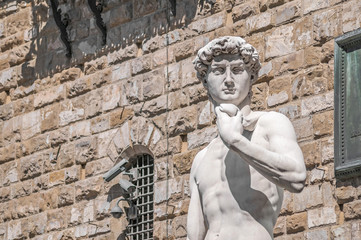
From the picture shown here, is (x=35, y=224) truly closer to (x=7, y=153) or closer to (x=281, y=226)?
(x=7, y=153)

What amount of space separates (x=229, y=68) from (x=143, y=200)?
6480 millimetres

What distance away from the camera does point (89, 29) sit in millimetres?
15227

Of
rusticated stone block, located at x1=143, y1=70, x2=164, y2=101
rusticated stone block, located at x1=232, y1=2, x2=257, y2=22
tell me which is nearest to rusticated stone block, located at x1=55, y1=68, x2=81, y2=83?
rusticated stone block, located at x1=143, y1=70, x2=164, y2=101

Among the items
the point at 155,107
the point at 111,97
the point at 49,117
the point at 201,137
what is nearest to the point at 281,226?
the point at 201,137

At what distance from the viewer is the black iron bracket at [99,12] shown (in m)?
15.0

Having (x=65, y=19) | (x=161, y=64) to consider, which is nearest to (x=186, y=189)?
(x=161, y=64)

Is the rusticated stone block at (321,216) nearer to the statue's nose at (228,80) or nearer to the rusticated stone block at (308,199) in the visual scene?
the rusticated stone block at (308,199)

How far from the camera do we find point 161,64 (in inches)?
555

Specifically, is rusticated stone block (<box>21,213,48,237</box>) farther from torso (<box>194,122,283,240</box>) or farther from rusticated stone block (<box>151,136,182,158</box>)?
torso (<box>194,122,283,240</box>)

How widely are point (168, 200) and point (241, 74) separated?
5804 millimetres

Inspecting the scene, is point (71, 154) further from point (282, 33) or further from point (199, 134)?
point (282, 33)

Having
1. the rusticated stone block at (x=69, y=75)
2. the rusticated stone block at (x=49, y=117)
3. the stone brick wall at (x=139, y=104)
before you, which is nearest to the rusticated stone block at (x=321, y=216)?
the stone brick wall at (x=139, y=104)

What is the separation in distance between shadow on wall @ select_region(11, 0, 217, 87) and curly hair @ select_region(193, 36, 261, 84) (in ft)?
19.1

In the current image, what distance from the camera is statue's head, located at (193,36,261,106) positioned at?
7.74 meters
